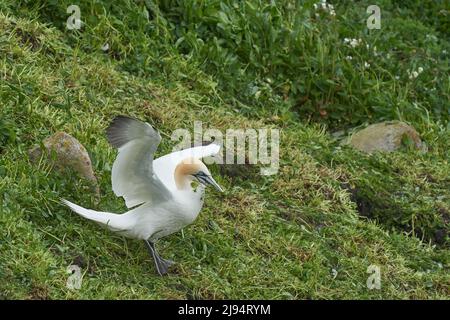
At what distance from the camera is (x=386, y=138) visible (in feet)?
27.3

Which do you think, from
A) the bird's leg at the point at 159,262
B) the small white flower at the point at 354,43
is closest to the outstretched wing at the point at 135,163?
the bird's leg at the point at 159,262

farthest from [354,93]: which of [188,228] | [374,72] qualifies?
[188,228]

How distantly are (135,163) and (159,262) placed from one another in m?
0.55

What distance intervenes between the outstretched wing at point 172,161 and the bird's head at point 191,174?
0.06 metres

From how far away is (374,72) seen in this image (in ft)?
29.9

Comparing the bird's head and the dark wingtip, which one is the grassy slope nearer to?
the bird's head

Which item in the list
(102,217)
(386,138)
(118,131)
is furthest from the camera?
(386,138)

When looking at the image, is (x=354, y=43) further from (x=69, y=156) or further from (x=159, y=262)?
(x=159, y=262)

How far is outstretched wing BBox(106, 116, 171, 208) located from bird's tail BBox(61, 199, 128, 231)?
114 mm

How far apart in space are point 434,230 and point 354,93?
177 centimetres

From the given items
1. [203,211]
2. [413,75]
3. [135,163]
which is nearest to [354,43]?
[413,75]

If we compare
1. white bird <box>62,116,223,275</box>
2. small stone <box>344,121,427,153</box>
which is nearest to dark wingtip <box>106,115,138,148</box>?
white bird <box>62,116,223,275</box>

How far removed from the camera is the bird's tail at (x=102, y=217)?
6055 millimetres

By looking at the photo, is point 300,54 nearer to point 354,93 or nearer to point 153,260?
point 354,93
